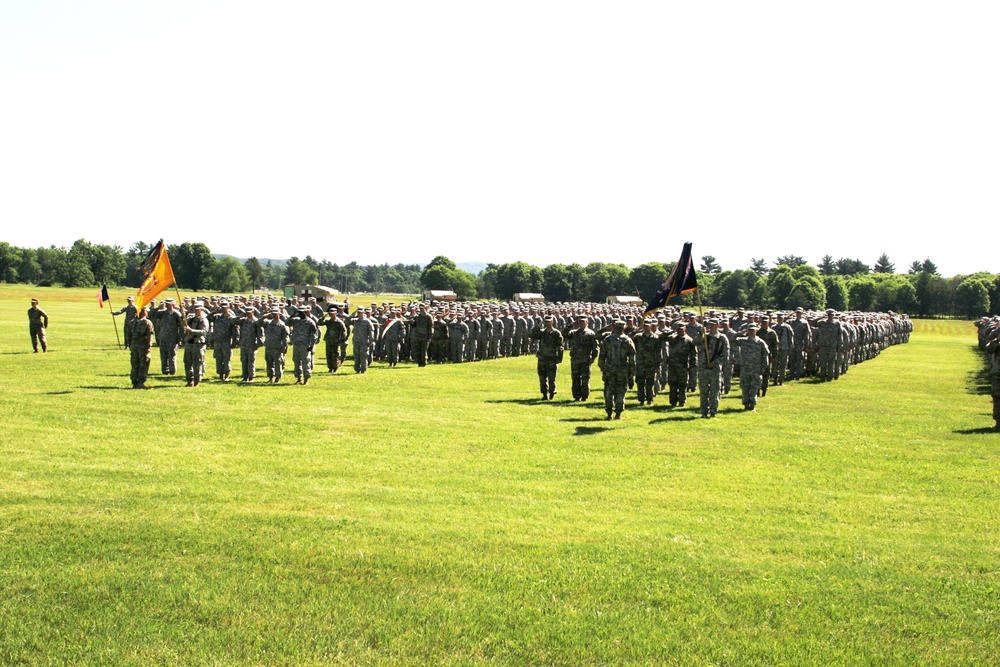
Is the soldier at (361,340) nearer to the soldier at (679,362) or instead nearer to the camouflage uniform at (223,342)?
the camouflage uniform at (223,342)

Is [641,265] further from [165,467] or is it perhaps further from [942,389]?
[165,467]

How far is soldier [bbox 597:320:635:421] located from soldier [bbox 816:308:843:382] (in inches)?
500

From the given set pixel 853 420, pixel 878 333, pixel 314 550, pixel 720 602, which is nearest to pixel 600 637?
pixel 720 602

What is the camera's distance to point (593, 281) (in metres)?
141

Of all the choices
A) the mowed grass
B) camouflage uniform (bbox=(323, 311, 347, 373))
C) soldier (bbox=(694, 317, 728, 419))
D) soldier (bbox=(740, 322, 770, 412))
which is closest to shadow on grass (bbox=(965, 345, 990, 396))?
soldier (bbox=(740, 322, 770, 412))

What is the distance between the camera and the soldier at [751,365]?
20031 millimetres

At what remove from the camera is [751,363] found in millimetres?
20000

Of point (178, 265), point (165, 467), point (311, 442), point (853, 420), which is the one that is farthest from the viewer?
point (178, 265)

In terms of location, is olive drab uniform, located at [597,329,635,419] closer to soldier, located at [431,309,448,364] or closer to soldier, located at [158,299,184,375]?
soldier, located at [158,299,184,375]

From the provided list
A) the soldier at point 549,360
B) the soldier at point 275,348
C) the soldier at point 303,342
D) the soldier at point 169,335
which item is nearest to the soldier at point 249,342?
the soldier at point 275,348

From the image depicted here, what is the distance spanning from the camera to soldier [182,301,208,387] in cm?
2164

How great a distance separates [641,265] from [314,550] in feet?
443

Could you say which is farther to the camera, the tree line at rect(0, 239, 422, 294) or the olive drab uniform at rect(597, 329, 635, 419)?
the tree line at rect(0, 239, 422, 294)

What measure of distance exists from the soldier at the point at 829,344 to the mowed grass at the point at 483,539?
10804 millimetres
